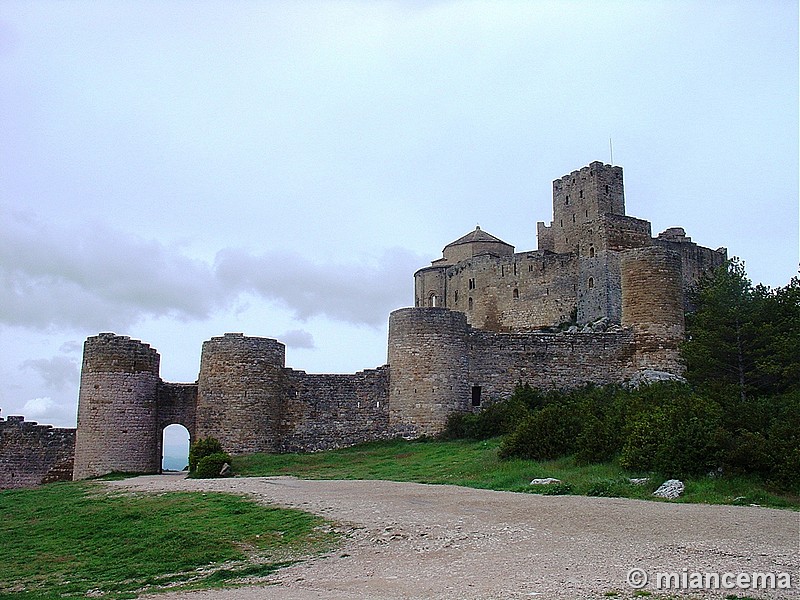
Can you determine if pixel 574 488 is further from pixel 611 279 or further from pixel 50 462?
pixel 611 279

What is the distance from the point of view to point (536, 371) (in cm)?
3095

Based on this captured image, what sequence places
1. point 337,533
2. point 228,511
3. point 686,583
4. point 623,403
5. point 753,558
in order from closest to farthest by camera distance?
point 686,583, point 753,558, point 337,533, point 228,511, point 623,403

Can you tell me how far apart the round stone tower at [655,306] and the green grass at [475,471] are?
8522mm

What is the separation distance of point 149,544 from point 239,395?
15.5 m

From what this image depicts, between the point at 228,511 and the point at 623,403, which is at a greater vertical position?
the point at 623,403

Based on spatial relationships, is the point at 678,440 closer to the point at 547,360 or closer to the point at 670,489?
→ the point at 670,489

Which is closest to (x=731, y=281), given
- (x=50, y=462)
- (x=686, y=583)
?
(x=686, y=583)

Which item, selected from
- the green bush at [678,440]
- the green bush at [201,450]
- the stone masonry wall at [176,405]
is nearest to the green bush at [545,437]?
the green bush at [678,440]

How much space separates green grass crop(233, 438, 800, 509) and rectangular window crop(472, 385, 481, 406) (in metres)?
2.79

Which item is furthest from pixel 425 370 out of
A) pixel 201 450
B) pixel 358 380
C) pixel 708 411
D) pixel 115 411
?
pixel 708 411

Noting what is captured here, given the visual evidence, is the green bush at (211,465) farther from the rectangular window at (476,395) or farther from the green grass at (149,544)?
the rectangular window at (476,395)

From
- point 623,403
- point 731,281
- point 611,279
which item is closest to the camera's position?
point 623,403

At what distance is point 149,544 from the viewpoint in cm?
1419

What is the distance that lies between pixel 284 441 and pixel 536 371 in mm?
9170
